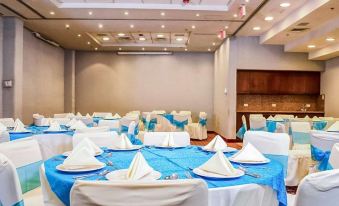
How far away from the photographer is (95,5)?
7.95m

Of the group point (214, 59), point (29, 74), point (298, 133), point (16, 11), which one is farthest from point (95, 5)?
point (214, 59)

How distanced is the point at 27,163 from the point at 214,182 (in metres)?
1.71

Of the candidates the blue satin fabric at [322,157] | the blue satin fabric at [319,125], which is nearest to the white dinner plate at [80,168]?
the blue satin fabric at [322,157]

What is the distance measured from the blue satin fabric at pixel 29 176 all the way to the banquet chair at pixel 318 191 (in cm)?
218

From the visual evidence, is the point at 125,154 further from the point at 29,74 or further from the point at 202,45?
the point at 202,45

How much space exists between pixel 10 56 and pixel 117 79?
5.94 m

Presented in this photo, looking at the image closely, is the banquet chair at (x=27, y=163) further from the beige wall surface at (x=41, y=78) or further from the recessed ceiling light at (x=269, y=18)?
the beige wall surface at (x=41, y=78)

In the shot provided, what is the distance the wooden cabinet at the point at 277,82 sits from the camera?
11.6 m

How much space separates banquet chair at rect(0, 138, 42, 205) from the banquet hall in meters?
0.01

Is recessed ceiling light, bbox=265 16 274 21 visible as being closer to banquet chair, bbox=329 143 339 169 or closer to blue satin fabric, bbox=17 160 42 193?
banquet chair, bbox=329 143 339 169

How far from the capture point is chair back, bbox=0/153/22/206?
169 cm

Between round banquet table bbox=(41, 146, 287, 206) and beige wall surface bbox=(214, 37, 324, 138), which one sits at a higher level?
beige wall surface bbox=(214, 37, 324, 138)

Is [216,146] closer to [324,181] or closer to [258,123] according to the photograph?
[324,181]

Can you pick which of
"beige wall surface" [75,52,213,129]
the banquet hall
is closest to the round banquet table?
the banquet hall
